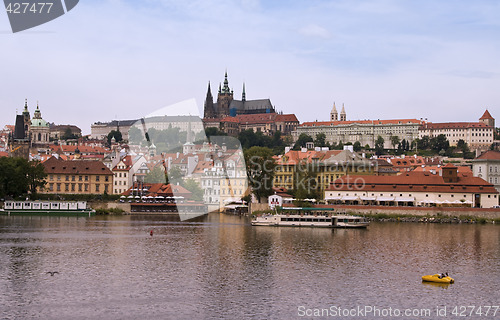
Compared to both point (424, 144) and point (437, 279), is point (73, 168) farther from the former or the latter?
point (424, 144)

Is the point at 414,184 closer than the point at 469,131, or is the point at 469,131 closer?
the point at 414,184

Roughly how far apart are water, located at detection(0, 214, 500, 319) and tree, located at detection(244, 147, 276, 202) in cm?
2205

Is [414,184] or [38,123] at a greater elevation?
[38,123]

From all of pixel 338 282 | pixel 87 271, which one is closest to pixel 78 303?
pixel 87 271

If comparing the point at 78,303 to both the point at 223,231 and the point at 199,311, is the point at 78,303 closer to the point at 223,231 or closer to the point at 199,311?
the point at 199,311

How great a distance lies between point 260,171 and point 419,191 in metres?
17.2

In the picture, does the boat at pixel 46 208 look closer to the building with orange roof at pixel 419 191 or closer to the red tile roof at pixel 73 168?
the red tile roof at pixel 73 168

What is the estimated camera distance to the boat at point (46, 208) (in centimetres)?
7125

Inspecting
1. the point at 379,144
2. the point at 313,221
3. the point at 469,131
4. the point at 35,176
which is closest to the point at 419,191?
the point at 313,221

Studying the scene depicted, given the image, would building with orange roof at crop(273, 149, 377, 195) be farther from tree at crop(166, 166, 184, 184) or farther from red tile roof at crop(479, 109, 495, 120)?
red tile roof at crop(479, 109, 495, 120)

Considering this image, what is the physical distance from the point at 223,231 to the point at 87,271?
20.8 metres

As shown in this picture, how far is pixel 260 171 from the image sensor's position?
3059 inches

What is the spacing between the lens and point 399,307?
1099 inches

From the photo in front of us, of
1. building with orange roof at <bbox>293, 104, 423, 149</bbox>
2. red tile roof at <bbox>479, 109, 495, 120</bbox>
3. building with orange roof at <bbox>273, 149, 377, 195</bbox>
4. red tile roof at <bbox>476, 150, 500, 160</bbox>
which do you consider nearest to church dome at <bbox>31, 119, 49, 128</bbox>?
building with orange roof at <bbox>293, 104, 423, 149</bbox>
